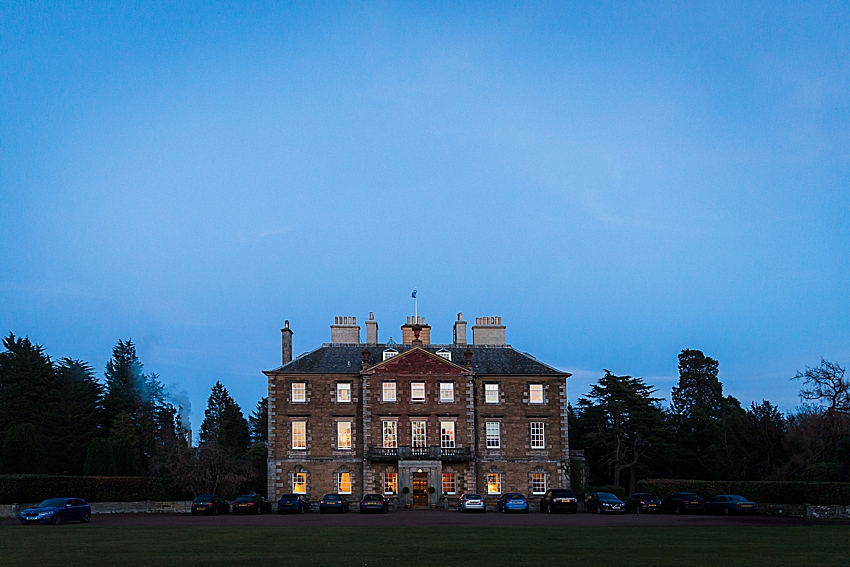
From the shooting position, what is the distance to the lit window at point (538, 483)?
186 ft

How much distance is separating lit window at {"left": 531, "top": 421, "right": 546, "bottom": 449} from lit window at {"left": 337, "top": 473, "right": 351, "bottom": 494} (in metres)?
13.2

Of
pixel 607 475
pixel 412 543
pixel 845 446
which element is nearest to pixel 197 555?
pixel 412 543

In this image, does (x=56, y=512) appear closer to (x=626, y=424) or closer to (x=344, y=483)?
(x=344, y=483)

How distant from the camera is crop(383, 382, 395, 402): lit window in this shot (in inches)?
2255

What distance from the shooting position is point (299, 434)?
56.9 meters

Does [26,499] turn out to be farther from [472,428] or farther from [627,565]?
[627,565]

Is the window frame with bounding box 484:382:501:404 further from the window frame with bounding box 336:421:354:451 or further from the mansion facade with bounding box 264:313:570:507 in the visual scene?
the window frame with bounding box 336:421:354:451

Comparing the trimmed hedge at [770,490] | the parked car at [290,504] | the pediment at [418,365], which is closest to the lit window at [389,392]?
the pediment at [418,365]

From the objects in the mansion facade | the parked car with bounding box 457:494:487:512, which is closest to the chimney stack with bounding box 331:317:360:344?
the mansion facade

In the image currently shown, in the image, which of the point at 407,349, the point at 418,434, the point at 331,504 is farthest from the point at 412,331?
the point at 331,504

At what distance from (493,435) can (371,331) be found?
12554mm

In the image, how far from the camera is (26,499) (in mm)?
43875

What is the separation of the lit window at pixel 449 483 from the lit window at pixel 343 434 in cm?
714

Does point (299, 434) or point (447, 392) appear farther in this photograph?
point (447, 392)
